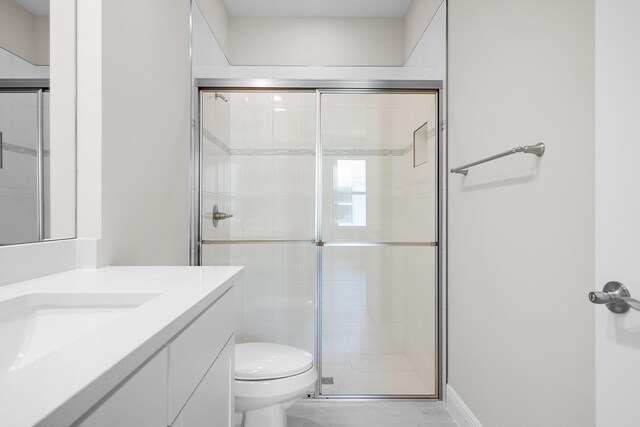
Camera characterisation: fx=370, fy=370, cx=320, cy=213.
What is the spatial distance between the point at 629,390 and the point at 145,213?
4.93ft

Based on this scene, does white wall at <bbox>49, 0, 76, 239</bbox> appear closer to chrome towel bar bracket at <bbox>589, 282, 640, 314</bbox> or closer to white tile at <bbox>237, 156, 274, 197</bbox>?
white tile at <bbox>237, 156, 274, 197</bbox>

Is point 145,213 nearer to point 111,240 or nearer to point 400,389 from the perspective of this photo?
point 111,240

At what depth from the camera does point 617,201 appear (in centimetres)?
71

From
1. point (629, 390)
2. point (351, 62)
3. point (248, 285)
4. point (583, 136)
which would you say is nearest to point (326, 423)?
point (248, 285)

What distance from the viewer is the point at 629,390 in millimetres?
675

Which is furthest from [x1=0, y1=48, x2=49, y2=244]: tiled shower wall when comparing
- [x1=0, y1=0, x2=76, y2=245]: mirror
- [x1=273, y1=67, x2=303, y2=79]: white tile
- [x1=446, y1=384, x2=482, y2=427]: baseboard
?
[x1=273, y1=67, x2=303, y2=79]: white tile


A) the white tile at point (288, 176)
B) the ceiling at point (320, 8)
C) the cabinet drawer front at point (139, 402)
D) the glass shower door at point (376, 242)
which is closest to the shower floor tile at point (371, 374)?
the glass shower door at point (376, 242)

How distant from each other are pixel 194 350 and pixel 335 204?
1511 mm

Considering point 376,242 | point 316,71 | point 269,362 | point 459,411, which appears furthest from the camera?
point 316,71

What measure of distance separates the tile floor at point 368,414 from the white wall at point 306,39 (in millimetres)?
2451

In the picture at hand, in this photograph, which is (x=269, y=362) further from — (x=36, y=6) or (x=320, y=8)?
(x=320, y=8)

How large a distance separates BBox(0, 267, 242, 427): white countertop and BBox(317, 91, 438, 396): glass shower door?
131 centimetres

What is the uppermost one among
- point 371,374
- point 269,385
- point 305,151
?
point 305,151

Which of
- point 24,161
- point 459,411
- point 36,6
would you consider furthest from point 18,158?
point 459,411
